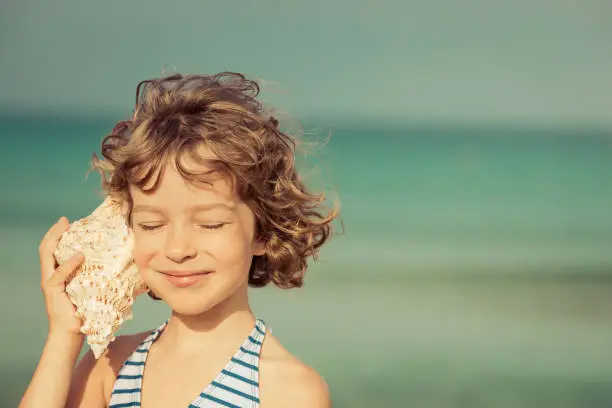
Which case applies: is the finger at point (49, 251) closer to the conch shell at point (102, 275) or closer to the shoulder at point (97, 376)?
the conch shell at point (102, 275)

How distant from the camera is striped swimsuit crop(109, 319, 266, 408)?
204cm

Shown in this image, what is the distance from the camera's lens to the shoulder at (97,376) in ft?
7.10

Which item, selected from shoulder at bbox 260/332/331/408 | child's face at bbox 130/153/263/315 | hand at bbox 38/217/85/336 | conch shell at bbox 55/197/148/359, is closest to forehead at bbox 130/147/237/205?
child's face at bbox 130/153/263/315

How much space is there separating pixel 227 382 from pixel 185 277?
27 cm

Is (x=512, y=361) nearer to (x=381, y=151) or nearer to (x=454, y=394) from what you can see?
(x=454, y=394)

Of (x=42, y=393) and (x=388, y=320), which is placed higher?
(x=388, y=320)

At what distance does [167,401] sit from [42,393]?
0.29m

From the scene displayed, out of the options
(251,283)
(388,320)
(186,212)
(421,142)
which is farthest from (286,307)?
(421,142)

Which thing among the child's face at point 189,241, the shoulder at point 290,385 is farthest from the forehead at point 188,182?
the shoulder at point 290,385

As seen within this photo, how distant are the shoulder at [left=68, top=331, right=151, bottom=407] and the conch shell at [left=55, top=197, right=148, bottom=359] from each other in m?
0.10

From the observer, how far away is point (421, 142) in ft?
49.2

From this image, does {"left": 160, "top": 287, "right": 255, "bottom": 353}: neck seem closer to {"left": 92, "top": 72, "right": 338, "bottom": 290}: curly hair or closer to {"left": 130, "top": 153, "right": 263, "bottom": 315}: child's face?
{"left": 130, "top": 153, "right": 263, "bottom": 315}: child's face

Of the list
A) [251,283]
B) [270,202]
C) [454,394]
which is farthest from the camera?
[454,394]

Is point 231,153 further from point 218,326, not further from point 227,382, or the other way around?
point 227,382
